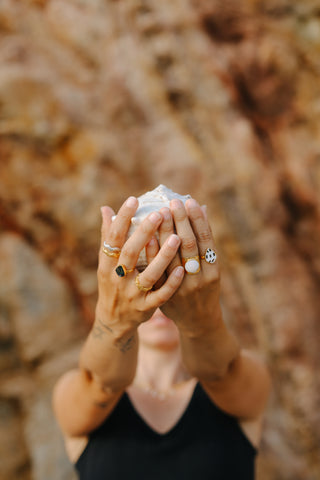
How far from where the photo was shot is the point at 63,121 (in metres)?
1.76

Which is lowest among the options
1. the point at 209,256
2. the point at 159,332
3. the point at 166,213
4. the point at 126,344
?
the point at 159,332

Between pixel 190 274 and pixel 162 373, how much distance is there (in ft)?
2.05

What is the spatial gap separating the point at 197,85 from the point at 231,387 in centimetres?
159

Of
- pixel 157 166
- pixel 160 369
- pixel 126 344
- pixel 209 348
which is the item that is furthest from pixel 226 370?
pixel 157 166

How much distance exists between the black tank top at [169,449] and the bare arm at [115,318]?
80 mm

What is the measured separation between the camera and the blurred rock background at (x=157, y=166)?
5.75ft

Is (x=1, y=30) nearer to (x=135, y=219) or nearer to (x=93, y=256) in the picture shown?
(x=93, y=256)

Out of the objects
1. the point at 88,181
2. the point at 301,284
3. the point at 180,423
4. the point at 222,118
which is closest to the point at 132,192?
the point at 88,181

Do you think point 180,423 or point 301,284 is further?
point 301,284

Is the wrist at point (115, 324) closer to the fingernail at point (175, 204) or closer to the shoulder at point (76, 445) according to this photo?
Answer: the fingernail at point (175, 204)

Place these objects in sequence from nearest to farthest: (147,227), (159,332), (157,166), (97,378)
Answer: (147,227) < (97,378) < (159,332) < (157,166)

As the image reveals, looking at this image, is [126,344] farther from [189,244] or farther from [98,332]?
[189,244]

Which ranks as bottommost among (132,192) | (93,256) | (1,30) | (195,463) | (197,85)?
(195,463)

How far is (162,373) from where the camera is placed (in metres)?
1.15
